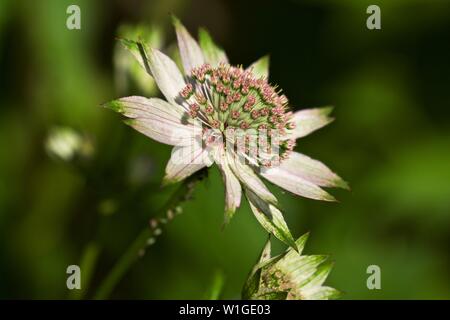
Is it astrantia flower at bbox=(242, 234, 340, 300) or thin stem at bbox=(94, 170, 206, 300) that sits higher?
thin stem at bbox=(94, 170, 206, 300)

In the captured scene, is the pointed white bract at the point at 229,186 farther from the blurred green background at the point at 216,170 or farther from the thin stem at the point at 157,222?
the blurred green background at the point at 216,170

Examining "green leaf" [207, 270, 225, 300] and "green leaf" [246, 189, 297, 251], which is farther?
"green leaf" [207, 270, 225, 300]

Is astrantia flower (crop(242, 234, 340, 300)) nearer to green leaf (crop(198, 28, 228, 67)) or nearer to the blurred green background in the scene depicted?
green leaf (crop(198, 28, 228, 67))

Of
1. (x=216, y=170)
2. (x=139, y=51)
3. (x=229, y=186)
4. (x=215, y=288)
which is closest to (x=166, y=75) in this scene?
(x=139, y=51)

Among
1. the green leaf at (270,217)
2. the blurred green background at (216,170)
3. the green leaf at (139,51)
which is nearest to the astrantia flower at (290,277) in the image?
the green leaf at (270,217)

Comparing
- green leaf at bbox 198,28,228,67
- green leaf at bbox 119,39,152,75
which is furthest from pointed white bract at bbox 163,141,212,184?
green leaf at bbox 198,28,228,67

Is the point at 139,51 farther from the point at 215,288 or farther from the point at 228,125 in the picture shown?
the point at 215,288
